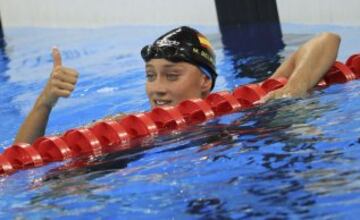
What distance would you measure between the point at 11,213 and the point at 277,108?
1.49 meters

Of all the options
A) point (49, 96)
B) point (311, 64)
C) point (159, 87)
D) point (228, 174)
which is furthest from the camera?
point (311, 64)

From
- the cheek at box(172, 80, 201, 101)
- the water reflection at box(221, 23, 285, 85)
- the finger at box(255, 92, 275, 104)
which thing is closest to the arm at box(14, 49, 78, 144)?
the cheek at box(172, 80, 201, 101)

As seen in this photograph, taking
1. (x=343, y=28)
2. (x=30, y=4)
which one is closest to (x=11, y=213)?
(x=343, y=28)

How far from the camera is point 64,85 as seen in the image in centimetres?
338

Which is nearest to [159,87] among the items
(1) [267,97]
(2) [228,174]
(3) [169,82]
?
(3) [169,82]

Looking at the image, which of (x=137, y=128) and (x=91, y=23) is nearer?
(x=137, y=128)

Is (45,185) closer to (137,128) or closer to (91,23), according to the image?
(137,128)

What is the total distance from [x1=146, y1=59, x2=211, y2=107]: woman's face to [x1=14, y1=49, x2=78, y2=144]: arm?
21.2 inches

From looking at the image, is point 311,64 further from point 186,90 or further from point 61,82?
point 61,82

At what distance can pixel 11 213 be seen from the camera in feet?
8.70

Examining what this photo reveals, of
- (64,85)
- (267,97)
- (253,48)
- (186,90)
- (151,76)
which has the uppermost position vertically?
(64,85)

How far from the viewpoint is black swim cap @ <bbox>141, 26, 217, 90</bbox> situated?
3891 millimetres

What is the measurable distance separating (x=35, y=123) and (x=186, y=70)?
33.6 inches

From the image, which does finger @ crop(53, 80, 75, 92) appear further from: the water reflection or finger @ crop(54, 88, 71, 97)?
the water reflection
